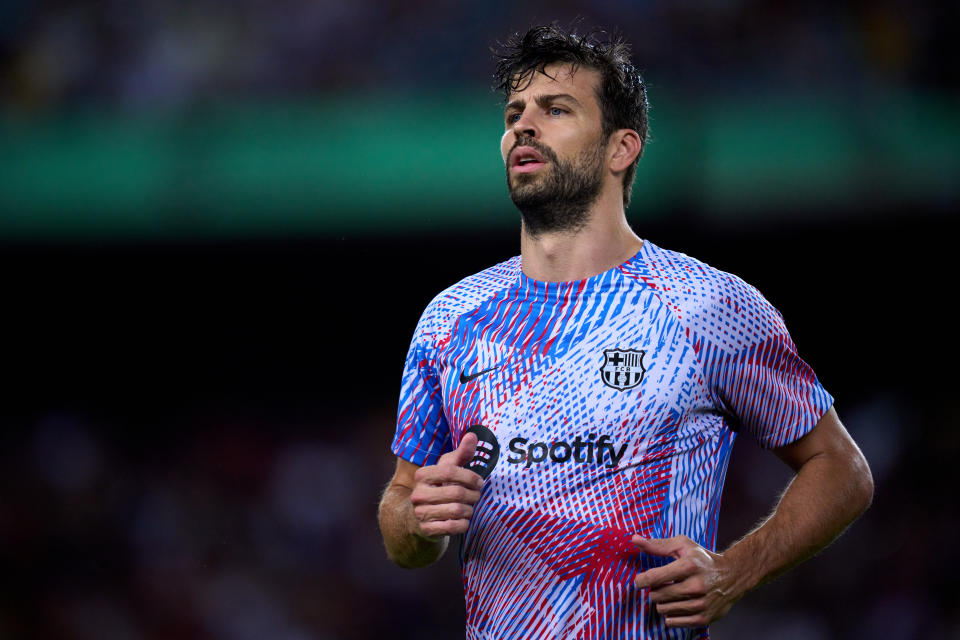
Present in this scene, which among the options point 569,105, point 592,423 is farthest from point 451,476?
point 569,105

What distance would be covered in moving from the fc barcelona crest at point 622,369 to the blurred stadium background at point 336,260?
3.96 meters

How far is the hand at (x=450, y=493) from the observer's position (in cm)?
219

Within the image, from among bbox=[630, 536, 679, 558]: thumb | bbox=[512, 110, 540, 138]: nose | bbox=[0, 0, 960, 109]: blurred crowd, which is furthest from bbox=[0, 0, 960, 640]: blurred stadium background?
bbox=[630, 536, 679, 558]: thumb

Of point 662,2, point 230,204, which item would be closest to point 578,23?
point 662,2

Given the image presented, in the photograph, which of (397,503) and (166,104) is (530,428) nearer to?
(397,503)

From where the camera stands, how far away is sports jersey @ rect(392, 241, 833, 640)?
7.90 ft

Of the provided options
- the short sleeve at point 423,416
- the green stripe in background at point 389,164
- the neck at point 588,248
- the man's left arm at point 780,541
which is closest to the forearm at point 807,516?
the man's left arm at point 780,541

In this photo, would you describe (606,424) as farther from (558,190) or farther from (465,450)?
(558,190)

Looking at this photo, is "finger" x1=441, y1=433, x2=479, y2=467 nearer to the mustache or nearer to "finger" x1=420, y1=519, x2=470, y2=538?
"finger" x1=420, y1=519, x2=470, y2=538

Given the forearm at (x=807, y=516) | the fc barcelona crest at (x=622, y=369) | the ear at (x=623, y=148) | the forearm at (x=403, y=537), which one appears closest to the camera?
the forearm at (x=807, y=516)

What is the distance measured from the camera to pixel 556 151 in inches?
107

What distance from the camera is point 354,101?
6801 millimetres

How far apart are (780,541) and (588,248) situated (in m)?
0.88

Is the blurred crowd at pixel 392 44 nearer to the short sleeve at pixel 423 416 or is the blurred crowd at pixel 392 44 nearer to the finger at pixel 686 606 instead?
the short sleeve at pixel 423 416
